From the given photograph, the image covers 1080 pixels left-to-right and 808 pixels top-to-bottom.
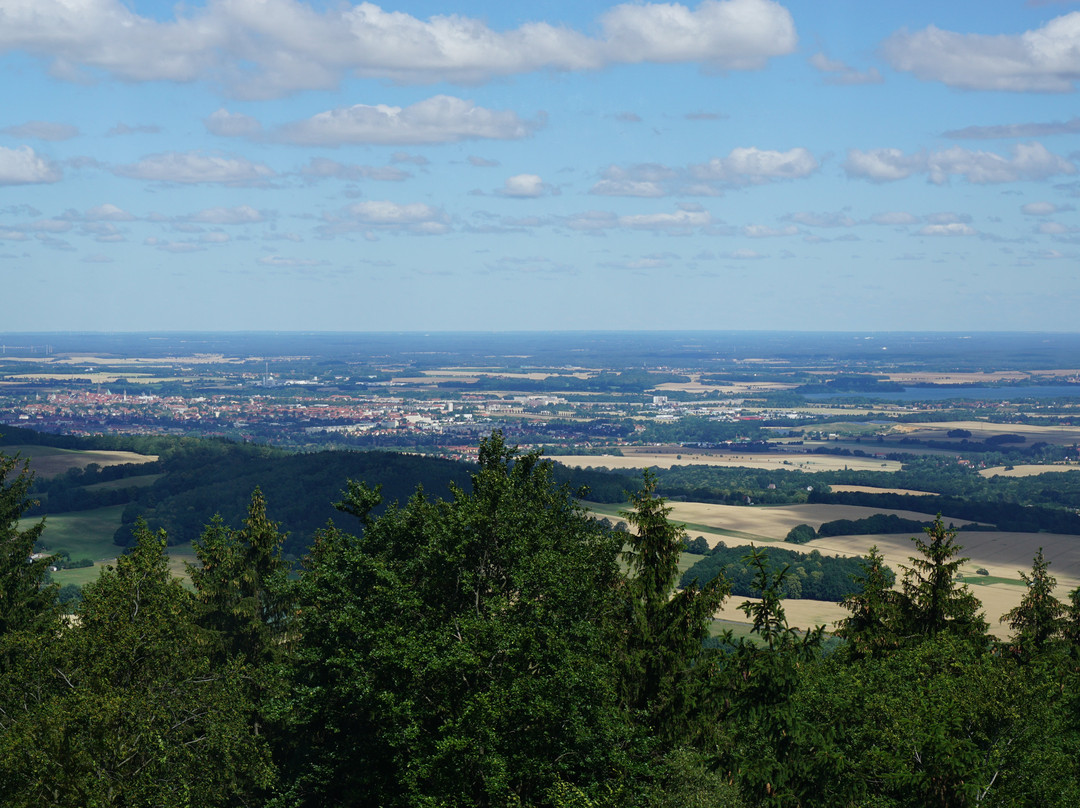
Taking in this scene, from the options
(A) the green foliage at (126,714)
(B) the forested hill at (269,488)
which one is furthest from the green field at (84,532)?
(A) the green foliage at (126,714)

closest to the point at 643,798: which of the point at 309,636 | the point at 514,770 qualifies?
the point at 514,770

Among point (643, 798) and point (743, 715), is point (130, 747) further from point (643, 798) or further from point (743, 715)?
point (743, 715)

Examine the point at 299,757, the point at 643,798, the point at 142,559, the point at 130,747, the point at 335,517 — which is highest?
the point at 142,559

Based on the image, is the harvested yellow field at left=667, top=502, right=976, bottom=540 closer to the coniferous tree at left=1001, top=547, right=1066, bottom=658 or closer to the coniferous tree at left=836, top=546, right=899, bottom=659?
the coniferous tree at left=1001, top=547, right=1066, bottom=658

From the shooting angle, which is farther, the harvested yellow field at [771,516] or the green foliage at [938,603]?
the harvested yellow field at [771,516]

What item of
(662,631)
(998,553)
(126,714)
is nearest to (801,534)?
(998,553)

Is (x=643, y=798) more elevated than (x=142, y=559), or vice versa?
(x=142, y=559)

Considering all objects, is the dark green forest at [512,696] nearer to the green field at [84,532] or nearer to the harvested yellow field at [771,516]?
the green field at [84,532]
